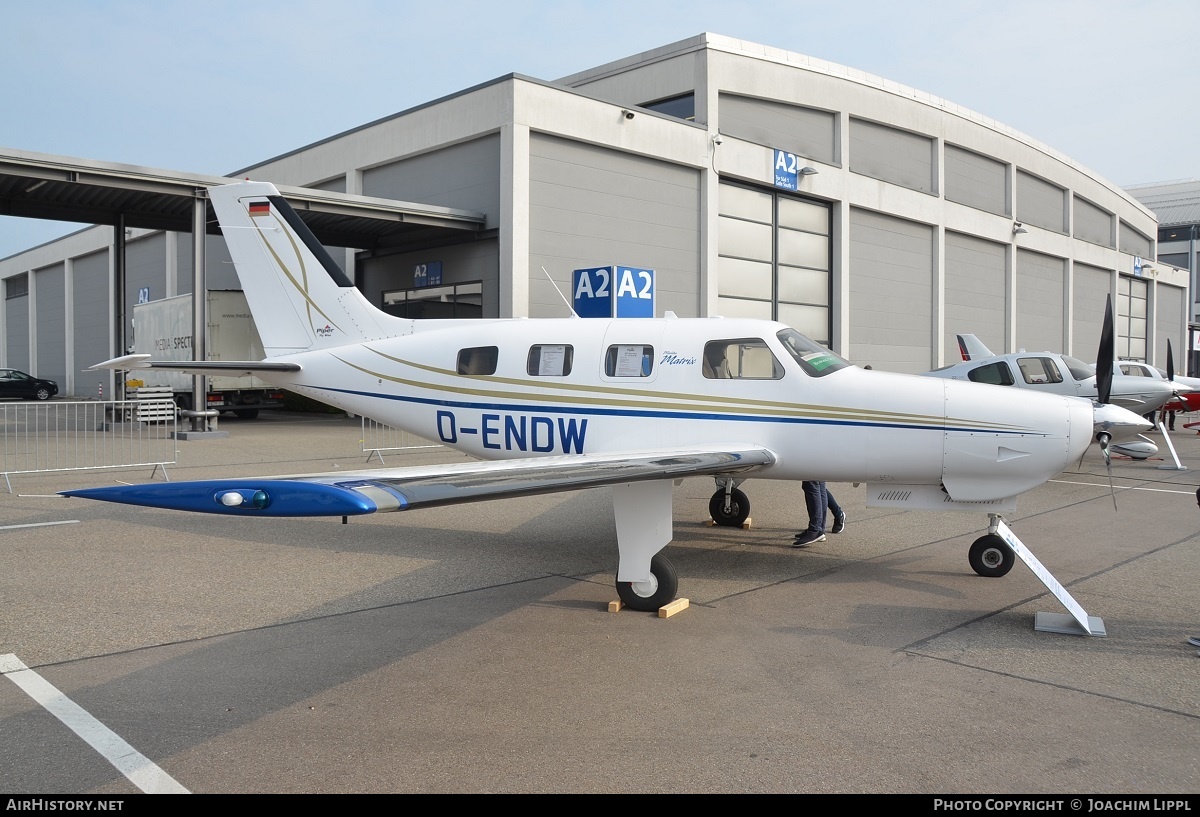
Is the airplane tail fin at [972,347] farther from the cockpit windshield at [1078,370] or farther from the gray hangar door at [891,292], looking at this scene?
the gray hangar door at [891,292]

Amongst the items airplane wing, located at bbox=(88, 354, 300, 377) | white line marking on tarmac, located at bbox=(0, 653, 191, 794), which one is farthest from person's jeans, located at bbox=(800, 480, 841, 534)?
white line marking on tarmac, located at bbox=(0, 653, 191, 794)

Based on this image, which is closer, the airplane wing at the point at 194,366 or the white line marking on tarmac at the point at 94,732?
the white line marking on tarmac at the point at 94,732

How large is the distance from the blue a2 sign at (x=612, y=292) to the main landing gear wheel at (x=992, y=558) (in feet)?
28.2

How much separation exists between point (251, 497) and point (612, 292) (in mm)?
11503

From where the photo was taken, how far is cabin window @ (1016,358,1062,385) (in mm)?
16516

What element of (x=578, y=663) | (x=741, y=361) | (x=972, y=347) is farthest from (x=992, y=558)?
(x=972, y=347)

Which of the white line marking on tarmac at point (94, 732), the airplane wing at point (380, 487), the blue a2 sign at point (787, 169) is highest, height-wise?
the blue a2 sign at point (787, 169)

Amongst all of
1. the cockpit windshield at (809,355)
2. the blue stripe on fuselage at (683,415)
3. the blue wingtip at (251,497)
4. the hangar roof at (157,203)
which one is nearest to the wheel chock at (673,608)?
the blue stripe on fuselage at (683,415)

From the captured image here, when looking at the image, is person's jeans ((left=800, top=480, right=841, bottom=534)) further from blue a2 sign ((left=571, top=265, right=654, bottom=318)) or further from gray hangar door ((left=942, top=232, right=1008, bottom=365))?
gray hangar door ((left=942, top=232, right=1008, bottom=365))

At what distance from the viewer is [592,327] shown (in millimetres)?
8078

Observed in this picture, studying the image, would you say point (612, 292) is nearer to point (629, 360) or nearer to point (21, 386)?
point (629, 360)

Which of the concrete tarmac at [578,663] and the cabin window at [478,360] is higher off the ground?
the cabin window at [478,360]

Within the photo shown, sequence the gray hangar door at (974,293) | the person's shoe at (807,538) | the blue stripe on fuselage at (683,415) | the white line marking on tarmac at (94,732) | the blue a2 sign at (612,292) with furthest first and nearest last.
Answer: the gray hangar door at (974,293), the blue a2 sign at (612,292), the person's shoe at (807,538), the blue stripe on fuselage at (683,415), the white line marking on tarmac at (94,732)

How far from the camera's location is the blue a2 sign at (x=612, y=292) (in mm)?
15188
